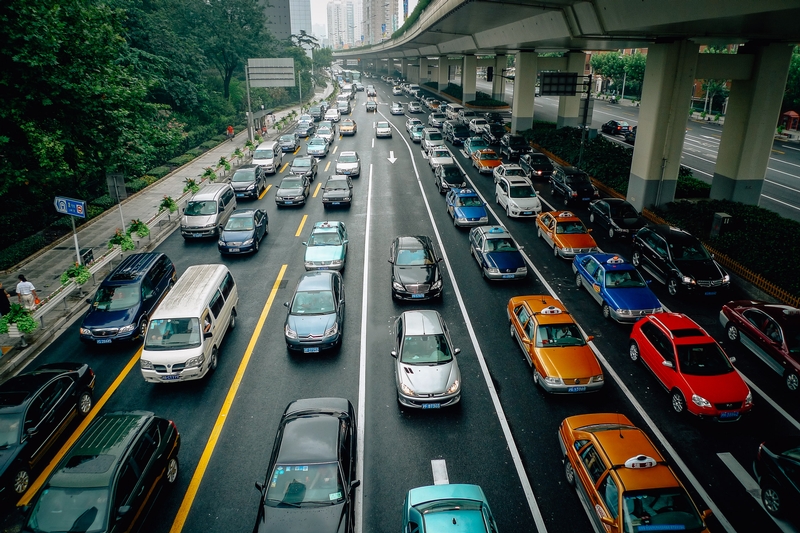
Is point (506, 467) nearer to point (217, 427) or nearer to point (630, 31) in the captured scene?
point (217, 427)

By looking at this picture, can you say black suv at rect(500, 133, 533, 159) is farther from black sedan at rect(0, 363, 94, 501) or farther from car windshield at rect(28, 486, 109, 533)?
car windshield at rect(28, 486, 109, 533)

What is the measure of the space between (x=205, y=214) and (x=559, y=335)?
59.1 ft

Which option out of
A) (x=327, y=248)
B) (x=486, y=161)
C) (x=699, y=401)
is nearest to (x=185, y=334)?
(x=327, y=248)

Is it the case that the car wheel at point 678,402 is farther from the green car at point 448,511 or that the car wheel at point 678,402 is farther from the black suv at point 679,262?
the black suv at point 679,262

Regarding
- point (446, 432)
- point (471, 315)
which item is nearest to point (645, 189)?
point (471, 315)

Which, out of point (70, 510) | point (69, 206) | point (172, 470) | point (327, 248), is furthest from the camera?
point (327, 248)

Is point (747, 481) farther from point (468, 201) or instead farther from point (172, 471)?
point (468, 201)

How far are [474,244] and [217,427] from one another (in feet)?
42.6

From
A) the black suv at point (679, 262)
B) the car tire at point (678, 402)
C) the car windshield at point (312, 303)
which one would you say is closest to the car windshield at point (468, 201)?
the black suv at point (679, 262)

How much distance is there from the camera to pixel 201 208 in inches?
955

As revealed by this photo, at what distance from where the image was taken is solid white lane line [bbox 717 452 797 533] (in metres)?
9.06

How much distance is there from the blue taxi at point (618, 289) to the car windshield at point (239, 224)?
570 inches

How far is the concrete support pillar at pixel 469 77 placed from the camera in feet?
230

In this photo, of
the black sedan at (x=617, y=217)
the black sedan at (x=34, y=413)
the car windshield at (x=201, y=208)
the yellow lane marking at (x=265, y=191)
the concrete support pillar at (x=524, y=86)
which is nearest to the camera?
the black sedan at (x=34, y=413)
